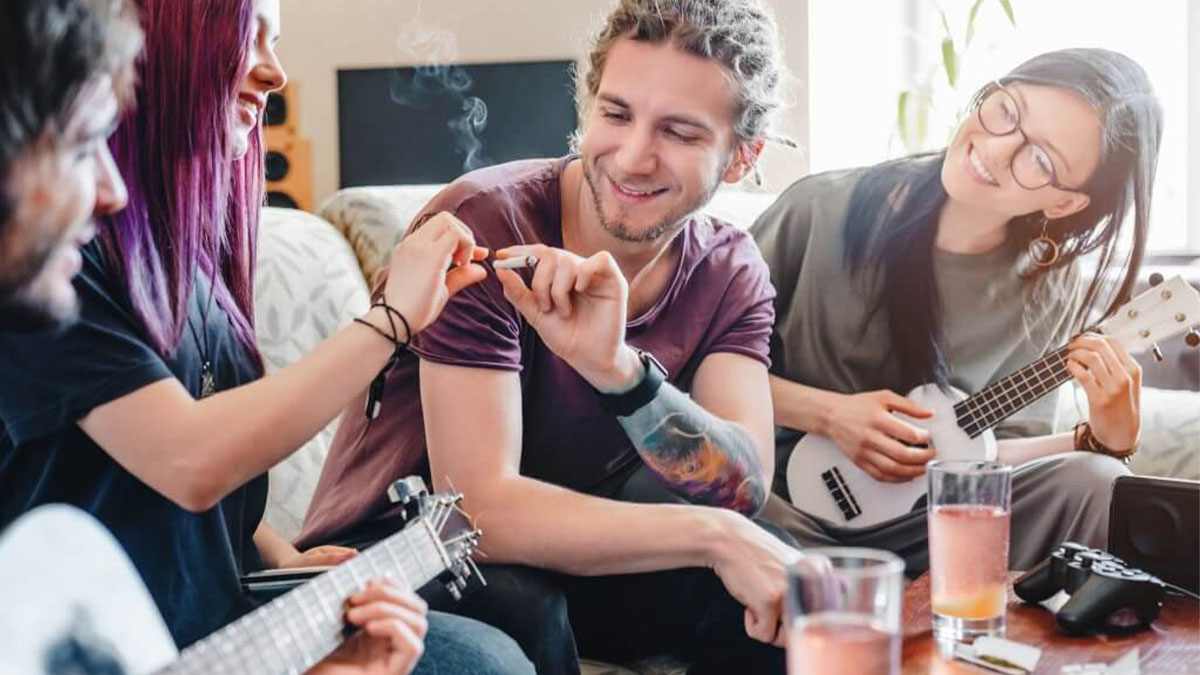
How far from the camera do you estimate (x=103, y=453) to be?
37.7 inches

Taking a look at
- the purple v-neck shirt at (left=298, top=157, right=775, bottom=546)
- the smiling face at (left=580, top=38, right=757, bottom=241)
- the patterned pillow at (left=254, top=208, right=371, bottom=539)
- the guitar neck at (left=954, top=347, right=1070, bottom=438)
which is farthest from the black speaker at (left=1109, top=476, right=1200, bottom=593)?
the patterned pillow at (left=254, top=208, right=371, bottom=539)

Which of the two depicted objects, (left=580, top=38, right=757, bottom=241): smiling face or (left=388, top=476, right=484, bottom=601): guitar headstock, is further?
(left=580, top=38, right=757, bottom=241): smiling face

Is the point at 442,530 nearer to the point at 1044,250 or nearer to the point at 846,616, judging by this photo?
the point at 846,616

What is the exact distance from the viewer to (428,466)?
1.38 meters

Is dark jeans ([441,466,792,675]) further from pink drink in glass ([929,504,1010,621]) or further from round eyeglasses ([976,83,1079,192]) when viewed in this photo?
round eyeglasses ([976,83,1079,192])

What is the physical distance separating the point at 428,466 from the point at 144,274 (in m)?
0.46

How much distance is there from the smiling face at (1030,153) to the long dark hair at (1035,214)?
0.01 metres

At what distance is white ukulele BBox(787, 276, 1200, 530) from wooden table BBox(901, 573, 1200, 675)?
45cm

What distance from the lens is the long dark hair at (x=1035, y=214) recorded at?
5.32 feet

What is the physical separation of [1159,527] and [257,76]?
0.92 metres

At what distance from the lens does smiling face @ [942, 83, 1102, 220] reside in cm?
162

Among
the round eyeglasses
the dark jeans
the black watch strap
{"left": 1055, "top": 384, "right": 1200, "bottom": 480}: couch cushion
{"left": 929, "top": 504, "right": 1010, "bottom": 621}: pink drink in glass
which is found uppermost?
the round eyeglasses

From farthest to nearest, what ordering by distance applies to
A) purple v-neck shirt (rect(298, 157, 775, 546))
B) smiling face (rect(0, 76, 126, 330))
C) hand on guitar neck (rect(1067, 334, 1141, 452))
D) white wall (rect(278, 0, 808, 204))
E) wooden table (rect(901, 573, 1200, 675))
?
white wall (rect(278, 0, 808, 204)), hand on guitar neck (rect(1067, 334, 1141, 452)), purple v-neck shirt (rect(298, 157, 775, 546)), wooden table (rect(901, 573, 1200, 675)), smiling face (rect(0, 76, 126, 330))

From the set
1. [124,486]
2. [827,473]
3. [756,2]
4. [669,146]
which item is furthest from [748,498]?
[124,486]
